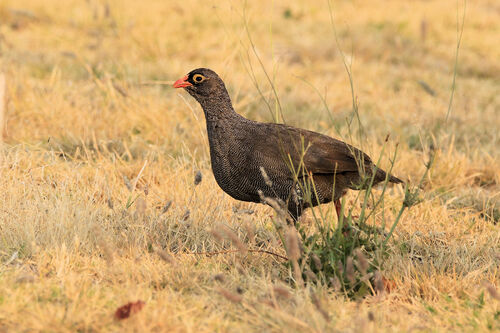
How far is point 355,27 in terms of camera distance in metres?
11.0

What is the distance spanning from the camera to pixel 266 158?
3529 millimetres

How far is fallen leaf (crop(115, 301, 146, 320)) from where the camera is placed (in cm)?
250

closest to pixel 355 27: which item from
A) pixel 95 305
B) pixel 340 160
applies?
pixel 340 160

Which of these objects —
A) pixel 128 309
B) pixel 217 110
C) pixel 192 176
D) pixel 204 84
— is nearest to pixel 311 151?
pixel 217 110

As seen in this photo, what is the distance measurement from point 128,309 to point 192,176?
2147 mm

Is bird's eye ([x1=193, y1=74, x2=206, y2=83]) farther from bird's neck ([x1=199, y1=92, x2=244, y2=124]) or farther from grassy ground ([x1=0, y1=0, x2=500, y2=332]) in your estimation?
grassy ground ([x1=0, y1=0, x2=500, y2=332])

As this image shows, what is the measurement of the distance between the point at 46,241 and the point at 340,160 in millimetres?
1662

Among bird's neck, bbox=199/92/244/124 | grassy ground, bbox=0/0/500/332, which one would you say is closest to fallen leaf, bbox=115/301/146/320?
grassy ground, bbox=0/0/500/332

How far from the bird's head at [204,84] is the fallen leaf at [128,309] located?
61.3 inches

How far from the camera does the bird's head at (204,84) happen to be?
3750mm

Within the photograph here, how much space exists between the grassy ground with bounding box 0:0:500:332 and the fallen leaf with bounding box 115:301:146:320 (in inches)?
1.2

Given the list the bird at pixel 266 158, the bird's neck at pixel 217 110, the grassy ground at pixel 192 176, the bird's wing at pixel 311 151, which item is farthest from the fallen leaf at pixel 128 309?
the bird's neck at pixel 217 110

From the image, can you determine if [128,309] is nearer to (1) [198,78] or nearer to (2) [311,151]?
(2) [311,151]

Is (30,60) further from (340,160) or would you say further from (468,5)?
(468,5)
